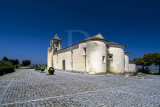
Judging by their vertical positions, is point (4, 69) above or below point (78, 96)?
above

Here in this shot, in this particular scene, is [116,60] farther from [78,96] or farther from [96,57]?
[78,96]

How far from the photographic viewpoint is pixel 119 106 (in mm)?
3920

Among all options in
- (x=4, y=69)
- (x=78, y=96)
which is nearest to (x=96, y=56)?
(x=78, y=96)

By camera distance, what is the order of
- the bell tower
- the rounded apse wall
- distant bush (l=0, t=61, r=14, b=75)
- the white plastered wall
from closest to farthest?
1. distant bush (l=0, t=61, r=14, b=75)
2. the rounded apse wall
3. the white plastered wall
4. the bell tower

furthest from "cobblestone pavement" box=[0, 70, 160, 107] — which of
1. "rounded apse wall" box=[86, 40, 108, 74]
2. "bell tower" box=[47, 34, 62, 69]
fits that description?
"bell tower" box=[47, 34, 62, 69]

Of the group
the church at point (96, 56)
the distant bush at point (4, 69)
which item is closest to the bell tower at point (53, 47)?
the church at point (96, 56)

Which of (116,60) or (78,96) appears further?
(116,60)

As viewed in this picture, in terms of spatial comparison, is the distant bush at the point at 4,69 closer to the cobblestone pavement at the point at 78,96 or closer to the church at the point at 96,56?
the cobblestone pavement at the point at 78,96

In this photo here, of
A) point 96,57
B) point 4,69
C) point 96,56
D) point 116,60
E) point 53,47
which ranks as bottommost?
point 4,69

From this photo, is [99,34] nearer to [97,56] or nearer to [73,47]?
[97,56]

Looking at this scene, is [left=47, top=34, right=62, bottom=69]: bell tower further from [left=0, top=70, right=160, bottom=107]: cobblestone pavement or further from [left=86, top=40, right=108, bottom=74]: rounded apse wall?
[left=0, top=70, right=160, bottom=107]: cobblestone pavement

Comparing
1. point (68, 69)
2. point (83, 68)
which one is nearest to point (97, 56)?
point (83, 68)

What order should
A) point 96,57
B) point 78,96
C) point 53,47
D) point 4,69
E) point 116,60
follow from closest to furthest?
1. point 78,96
2. point 96,57
3. point 4,69
4. point 116,60
5. point 53,47

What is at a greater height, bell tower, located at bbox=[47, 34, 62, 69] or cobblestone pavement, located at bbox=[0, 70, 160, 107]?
bell tower, located at bbox=[47, 34, 62, 69]
